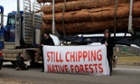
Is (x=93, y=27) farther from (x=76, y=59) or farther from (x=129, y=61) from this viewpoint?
(x=129, y=61)

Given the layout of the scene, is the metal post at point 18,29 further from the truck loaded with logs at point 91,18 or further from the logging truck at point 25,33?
the truck loaded with logs at point 91,18

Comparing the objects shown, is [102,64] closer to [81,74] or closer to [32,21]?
[81,74]

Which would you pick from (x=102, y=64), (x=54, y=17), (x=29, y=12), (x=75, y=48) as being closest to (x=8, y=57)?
(x=29, y=12)

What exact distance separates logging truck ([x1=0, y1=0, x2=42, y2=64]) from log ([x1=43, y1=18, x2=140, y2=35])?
61.3 inches

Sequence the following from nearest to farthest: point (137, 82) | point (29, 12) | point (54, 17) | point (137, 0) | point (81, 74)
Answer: point (137, 82) < point (137, 0) < point (81, 74) < point (54, 17) < point (29, 12)

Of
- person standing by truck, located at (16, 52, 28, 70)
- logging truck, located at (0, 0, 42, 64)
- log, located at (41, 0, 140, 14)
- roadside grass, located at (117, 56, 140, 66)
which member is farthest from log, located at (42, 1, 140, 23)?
roadside grass, located at (117, 56, 140, 66)

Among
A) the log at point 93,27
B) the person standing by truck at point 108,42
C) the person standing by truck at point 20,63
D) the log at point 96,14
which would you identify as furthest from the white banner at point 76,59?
the person standing by truck at point 20,63

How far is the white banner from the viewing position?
10949 millimetres

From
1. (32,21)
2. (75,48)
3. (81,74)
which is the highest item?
(32,21)

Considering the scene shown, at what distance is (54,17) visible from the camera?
491 inches

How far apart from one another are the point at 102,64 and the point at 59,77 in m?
1.58

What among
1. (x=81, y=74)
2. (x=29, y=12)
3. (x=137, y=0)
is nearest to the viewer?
(x=137, y=0)

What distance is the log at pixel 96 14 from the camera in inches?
421

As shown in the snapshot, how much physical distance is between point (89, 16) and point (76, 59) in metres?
1.69
